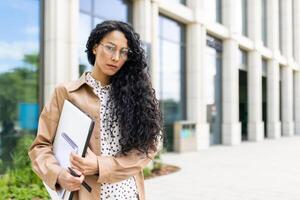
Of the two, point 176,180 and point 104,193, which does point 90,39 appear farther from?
point 176,180

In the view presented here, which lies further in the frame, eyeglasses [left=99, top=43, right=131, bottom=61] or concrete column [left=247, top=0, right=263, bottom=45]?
concrete column [left=247, top=0, right=263, bottom=45]

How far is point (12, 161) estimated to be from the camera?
973 cm

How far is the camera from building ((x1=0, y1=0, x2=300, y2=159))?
10.1 m

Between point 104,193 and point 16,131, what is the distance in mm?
8680

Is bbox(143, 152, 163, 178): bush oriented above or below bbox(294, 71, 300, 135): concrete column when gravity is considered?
below

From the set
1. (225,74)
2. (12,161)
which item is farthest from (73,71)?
(225,74)

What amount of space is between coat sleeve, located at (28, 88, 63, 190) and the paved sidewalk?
5637 mm

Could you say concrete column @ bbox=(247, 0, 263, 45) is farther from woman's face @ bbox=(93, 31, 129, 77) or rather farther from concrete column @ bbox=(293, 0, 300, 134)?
woman's face @ bbox=(93, 31, 129, 77)

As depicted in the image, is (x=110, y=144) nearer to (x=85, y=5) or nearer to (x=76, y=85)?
(x=76, y=85)

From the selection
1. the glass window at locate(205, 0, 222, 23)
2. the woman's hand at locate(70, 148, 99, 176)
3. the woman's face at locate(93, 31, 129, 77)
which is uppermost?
the glass window at locate(205, 0, 222, 23)

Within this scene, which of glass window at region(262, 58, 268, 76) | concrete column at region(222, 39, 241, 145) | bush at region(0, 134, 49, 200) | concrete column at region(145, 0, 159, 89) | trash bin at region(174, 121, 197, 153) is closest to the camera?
bush at region(0, 134, 49, 200)

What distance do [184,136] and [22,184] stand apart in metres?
9.66

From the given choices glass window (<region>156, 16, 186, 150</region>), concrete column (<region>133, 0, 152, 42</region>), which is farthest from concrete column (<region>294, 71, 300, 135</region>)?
concrete column (<region>133, 0, 152, 42</region>)

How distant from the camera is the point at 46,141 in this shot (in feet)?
6.13
